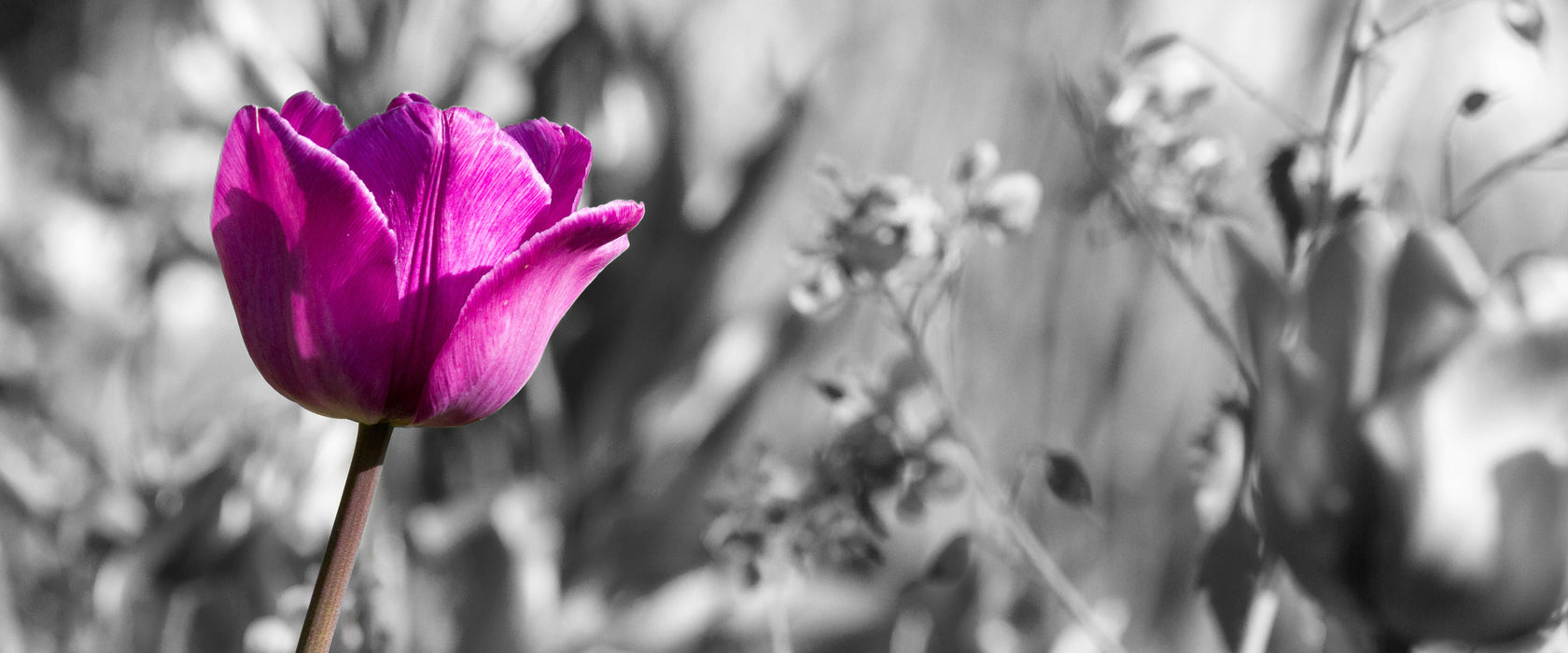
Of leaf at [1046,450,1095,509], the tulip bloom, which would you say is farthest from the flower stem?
leaf at [1046,450,1095,509]

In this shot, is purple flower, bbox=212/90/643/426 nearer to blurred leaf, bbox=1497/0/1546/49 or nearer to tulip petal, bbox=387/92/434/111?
tulip petal, bbox=387/92/434/111

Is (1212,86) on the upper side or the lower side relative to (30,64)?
lower

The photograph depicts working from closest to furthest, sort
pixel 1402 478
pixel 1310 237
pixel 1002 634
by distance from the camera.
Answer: pixel 1402 478 < pixel 1310 237 < pixel 1002 634

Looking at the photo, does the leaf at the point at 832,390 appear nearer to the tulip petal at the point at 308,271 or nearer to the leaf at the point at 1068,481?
the leaf at the point at 1068,481

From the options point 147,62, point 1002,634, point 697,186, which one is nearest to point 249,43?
point 147,62

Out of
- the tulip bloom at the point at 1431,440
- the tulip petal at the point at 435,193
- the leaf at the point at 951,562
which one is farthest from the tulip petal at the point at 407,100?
the leaf at the point at 951,562

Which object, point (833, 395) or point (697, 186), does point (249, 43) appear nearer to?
point (697, 186)
